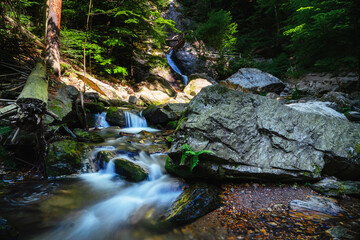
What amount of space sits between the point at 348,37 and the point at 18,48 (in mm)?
14439

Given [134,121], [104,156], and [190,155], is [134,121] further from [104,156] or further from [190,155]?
[190,155]

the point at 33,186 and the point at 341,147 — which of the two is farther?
the point at 341,147

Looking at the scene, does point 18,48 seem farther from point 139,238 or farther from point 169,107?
point 139,238

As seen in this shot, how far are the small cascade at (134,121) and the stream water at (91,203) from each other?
11.2ft

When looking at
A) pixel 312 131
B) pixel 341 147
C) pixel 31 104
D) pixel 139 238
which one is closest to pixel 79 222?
pixel 139 238

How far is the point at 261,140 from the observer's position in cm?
338

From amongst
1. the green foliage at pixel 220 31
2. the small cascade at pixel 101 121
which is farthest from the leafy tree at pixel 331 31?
the small cascade at pixel 101 121

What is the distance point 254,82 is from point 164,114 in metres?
9.51

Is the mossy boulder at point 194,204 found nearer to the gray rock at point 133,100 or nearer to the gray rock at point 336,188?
the gray rock at point 336,188

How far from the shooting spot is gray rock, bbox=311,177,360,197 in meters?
2.86

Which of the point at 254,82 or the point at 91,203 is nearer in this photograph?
the point at 91,203

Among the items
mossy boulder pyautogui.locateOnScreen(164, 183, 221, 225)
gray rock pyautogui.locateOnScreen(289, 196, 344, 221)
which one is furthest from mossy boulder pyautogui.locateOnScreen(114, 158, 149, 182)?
gray rock pyautogui.locateOnScreen(289, 196, 344, 221)

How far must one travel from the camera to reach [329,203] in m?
2.64

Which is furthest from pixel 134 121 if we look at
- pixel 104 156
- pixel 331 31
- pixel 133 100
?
pixel 331 31
